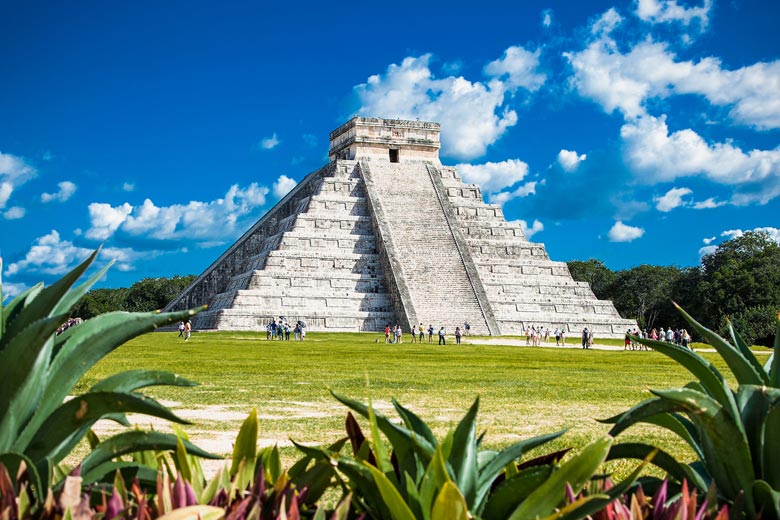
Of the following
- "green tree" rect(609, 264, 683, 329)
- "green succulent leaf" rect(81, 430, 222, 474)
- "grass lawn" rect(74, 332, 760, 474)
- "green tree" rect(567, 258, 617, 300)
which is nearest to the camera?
"green succulent leaf" rect(81, 430, 222, 474)

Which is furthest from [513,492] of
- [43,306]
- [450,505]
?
[43,306]

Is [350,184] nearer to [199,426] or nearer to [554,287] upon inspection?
[554,287]

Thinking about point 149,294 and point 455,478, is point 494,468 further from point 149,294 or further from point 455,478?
point 149,294

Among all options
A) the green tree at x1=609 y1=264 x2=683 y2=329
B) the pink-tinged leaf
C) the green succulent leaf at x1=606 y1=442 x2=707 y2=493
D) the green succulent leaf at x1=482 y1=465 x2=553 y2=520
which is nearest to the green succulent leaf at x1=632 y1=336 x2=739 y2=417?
the green succulent leaf at x1=606 y1=442 x2=707 y2=493

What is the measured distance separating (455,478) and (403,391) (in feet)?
26.1

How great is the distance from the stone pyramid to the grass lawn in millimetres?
13075

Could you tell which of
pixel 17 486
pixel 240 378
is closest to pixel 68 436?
pixel 17 486

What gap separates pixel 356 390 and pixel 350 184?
97.0ft

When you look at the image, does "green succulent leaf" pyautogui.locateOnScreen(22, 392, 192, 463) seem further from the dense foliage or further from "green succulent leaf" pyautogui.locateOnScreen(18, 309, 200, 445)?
the dense foliage

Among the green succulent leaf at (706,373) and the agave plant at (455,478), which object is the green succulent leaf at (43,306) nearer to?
the agave plant at (455,478)

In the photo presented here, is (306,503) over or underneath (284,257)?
underneath

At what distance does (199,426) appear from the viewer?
707cm

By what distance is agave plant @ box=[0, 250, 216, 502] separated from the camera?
7.57 feet

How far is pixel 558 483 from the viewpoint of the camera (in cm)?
228
